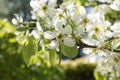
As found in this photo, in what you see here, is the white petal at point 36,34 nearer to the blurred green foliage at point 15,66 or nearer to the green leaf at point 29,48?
the green leaf at point 29,48

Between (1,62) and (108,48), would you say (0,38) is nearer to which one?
(1,62)

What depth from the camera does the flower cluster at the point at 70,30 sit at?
103 centimetres

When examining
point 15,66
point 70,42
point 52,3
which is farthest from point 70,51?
point 15,66

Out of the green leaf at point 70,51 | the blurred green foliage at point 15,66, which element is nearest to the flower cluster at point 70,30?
the green leaf at point 70,51

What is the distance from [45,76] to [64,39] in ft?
9.26

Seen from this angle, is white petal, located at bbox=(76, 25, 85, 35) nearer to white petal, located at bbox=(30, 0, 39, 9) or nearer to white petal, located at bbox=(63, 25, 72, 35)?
white petal, located at bbox=(63, 25, 72, 35)

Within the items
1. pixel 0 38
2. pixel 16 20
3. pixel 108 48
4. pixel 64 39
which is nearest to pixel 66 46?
pixel 64 39

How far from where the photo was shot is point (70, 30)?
1012 millimetres

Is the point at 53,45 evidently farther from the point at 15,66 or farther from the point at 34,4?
the point at 15,66

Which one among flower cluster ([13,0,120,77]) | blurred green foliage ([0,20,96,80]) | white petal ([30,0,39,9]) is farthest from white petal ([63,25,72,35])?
blurred green foliage ([0,20,96,80])

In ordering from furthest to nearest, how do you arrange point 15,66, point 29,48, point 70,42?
point 15,66, point 29,48, point 70,42

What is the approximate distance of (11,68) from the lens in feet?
11.8

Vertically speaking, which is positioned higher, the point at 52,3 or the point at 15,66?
the point at 52,3

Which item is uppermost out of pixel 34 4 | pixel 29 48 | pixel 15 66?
pixel 34 4
